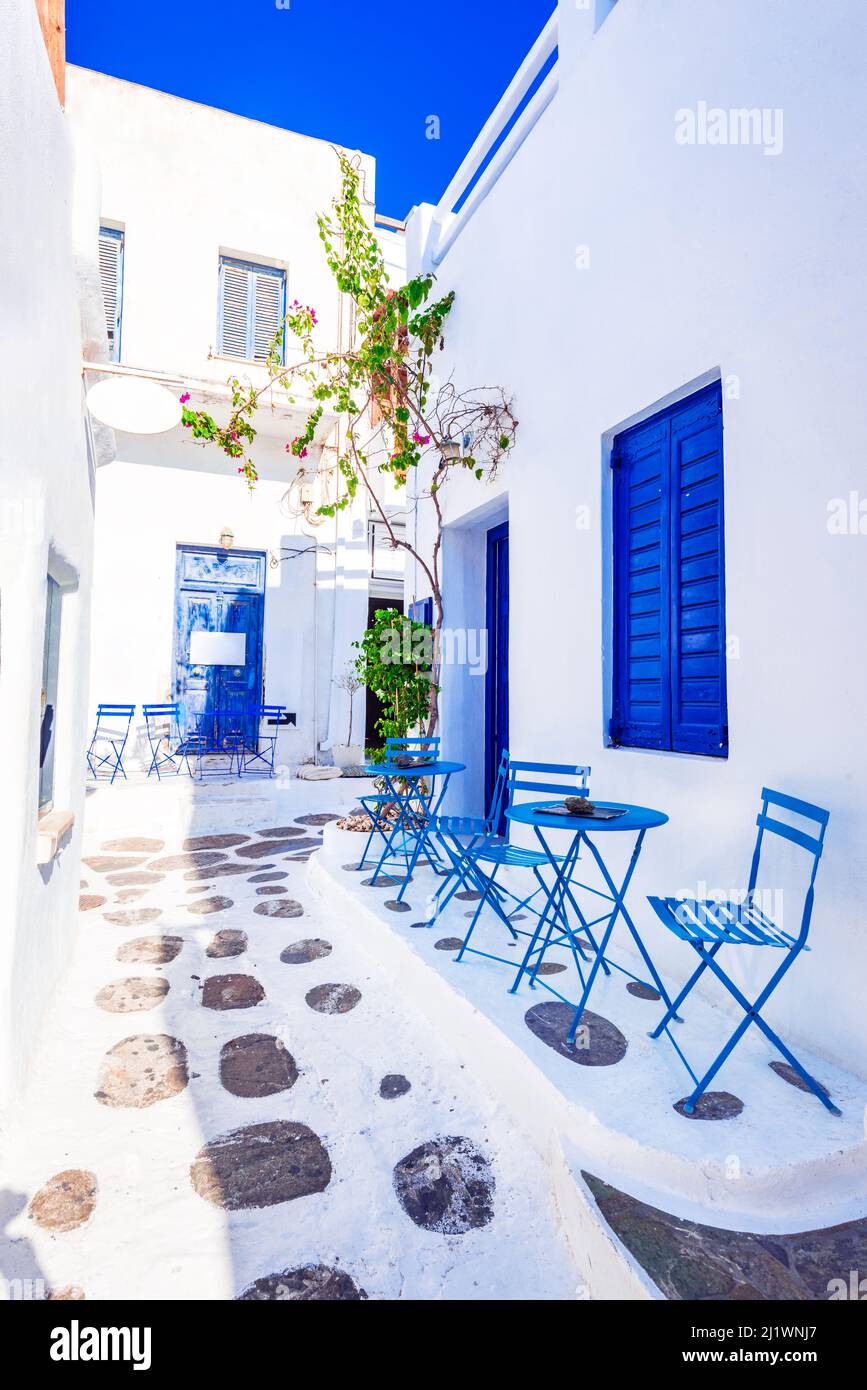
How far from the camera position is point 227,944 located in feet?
13.2

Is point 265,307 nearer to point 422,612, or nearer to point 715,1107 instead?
point 422,612

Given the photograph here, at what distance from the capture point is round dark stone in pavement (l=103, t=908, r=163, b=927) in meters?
4.35

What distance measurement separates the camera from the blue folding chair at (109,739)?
852 cm

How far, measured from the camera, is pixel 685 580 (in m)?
3.30

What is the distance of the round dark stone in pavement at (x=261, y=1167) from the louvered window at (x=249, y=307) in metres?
10.2

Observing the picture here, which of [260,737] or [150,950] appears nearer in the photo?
[150,950]

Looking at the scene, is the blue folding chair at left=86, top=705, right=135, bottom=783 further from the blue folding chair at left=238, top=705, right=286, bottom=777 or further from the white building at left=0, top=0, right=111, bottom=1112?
the white building at left=0, top=0, right=111, bottom=1112

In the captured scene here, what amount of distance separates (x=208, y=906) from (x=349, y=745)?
224 inches

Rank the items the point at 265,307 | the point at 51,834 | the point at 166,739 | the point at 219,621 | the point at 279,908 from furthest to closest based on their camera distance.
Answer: the point at 265,307
the point at 219,621
the point at 166,739
the point at 279,908
the point at 51,834

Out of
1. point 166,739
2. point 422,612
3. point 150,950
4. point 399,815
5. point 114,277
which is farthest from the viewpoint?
point 166,739

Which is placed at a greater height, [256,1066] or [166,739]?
[166,739]

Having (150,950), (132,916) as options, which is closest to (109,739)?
(132,916)
